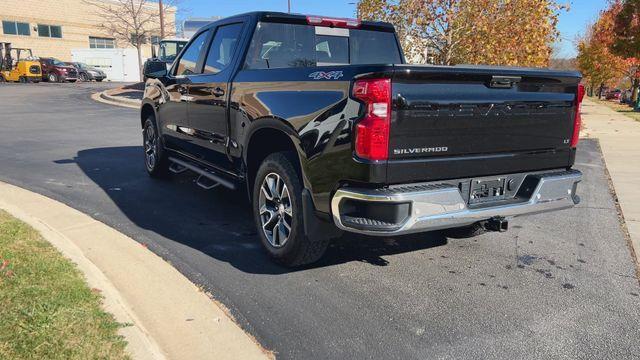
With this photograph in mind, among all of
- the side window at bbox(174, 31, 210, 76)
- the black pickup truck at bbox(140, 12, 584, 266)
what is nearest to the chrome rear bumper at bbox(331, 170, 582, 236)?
the black pickup truck at bbox(140, 12, 584, 266)

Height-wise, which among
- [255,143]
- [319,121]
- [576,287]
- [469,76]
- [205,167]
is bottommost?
[576,287]

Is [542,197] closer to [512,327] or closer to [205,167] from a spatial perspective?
[512,327]

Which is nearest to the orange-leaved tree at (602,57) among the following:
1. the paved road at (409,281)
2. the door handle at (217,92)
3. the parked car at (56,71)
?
the paved road at (409,281)

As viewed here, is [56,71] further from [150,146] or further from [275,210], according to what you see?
[275,210]

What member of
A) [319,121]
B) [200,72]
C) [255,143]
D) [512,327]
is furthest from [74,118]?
[512,327]

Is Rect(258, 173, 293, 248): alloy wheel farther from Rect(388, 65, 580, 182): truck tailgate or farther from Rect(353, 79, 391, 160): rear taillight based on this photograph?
Rect(388, 65, 580, 182): truck tailgate

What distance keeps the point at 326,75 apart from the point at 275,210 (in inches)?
47.5

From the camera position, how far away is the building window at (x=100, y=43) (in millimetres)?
57966

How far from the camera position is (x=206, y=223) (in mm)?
5262

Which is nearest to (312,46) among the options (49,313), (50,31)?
(49,313)

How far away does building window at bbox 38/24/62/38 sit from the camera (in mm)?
52875

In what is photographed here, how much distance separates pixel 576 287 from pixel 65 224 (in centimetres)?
447

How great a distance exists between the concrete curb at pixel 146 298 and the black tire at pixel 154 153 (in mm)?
1821

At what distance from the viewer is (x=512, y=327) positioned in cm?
329
